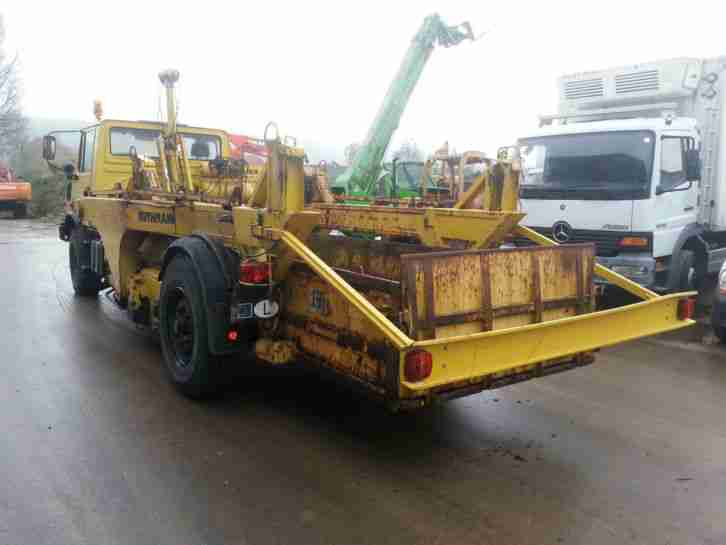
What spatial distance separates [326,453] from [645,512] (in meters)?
1.79

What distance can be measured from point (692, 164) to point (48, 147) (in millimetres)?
7778

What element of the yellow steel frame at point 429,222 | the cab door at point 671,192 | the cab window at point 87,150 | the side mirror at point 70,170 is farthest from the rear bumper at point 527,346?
the side mirror at point 70,170

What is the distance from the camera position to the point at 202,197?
5.23m

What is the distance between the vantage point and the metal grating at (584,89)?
9070 millimetres

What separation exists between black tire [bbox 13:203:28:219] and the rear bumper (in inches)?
1046

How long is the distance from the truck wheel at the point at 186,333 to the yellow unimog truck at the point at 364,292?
0.04 ft

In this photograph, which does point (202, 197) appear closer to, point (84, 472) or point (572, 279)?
point (84, 472)

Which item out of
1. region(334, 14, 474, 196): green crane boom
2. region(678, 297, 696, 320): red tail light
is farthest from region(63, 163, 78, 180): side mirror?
region(678, 297, 696, 320): red tail light

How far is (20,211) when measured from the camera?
2588 cm

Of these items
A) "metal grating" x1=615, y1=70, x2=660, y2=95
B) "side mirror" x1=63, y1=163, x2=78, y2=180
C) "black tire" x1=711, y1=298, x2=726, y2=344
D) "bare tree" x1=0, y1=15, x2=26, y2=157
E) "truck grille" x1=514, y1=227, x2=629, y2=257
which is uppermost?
"bare tree" x1=0, y1=15, x2=26, y2=157

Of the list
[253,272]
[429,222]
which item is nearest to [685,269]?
[429,222]

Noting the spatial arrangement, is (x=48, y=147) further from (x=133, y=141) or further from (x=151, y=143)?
(x=151, y=143)

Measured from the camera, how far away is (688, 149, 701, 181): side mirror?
7.58m

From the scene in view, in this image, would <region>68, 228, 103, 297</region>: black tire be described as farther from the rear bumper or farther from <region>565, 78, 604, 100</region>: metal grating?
<region>565, 78, 604, 100</region>: metal grating
